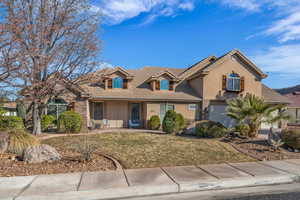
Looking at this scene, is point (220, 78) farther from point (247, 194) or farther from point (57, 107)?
point (247, 194)

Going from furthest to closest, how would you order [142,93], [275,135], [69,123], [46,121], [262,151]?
[142,93]
[46,121]
[69,123]
[275,135]
[262,151]

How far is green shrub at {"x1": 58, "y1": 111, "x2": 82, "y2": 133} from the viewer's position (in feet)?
43.2

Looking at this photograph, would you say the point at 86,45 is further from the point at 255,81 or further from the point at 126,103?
the point at 255,81

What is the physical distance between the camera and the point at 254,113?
1137 centimetres

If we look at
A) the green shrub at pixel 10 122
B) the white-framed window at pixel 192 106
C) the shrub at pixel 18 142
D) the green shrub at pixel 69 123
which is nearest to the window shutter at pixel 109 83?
the green shrub at pixel 69 123

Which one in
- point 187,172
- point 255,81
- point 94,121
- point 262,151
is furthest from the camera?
point 255,81

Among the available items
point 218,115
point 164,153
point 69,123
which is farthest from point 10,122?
point 218,115

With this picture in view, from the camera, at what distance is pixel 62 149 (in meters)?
8.77

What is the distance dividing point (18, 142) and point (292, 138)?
1204cm

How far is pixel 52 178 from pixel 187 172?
3.88 m

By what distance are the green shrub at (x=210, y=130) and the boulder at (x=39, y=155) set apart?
870cm

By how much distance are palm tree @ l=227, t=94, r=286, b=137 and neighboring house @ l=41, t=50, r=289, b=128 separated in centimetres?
564

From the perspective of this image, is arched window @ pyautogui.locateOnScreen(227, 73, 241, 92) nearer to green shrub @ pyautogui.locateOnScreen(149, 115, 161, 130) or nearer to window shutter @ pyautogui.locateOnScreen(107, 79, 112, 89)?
green shrub @ pyautogui.locateOnScreen(149, 115, 161, 130)

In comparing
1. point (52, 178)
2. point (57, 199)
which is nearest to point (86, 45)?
point (52, 178)
